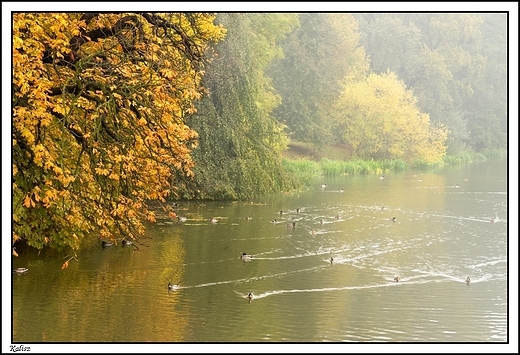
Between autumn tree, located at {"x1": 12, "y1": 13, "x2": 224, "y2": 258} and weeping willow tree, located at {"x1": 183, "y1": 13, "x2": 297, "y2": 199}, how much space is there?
28.1 feet

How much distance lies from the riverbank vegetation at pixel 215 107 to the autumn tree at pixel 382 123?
0.08 m

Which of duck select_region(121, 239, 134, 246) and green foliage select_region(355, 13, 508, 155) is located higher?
green foliage select_region(355, 13, 508, 155)

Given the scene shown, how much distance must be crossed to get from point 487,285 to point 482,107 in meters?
44.2

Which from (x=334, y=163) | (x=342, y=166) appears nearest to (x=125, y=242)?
(x=342, y=166)

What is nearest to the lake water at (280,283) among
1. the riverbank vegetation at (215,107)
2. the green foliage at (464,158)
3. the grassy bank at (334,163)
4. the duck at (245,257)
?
the duck at (245,257)

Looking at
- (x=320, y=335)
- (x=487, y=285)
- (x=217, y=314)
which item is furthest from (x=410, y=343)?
(x=487, y=285)

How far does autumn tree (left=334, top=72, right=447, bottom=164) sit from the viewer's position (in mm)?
44344

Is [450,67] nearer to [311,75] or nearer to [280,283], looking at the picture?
[311,75]

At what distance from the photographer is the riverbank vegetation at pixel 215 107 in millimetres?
12836

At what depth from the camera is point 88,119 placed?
13.5 meters

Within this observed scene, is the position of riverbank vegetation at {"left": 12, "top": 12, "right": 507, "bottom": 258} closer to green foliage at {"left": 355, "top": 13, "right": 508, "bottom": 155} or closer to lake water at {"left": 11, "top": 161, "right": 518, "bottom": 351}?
green foliage at {"left": 355, "top": 13, "right": 508, "bottom": 155}

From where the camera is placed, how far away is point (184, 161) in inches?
593

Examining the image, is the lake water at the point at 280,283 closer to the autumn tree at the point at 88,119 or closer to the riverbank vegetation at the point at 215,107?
the riverbank vegetation at the point at 215,107

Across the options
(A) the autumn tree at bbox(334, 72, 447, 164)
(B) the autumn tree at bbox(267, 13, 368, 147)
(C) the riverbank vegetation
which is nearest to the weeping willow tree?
(C) the riverbank vegetation
